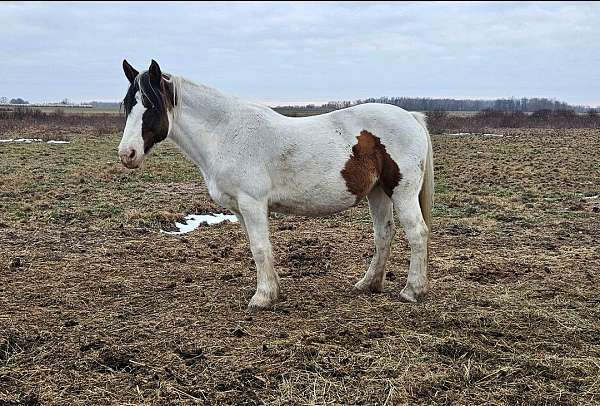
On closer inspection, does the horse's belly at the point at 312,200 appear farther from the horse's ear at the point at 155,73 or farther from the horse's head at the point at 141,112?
the horse's ear at the point at 155,73

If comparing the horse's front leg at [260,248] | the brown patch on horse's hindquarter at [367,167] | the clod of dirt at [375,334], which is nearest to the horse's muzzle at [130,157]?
the horse's front leg at [260,248]

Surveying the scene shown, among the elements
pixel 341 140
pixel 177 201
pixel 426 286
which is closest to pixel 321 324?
pixel 426 286

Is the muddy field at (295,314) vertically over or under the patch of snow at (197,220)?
under

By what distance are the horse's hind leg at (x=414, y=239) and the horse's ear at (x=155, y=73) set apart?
8.39 ft

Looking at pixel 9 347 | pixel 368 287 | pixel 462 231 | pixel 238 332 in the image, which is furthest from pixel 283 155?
pixel 462 231

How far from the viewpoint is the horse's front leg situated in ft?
16.4

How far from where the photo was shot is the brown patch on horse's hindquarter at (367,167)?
16.9ft

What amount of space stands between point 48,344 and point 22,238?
4228mm

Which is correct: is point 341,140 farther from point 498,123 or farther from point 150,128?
point 498,123

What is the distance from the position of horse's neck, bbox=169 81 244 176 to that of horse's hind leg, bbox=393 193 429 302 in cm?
187

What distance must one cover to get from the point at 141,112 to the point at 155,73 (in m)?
0.38

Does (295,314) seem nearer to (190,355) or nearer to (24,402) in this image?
(190,355)

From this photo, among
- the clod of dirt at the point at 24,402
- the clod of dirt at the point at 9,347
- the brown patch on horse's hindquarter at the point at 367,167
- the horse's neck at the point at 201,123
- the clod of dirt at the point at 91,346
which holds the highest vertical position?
the horse's neck at the point at 201,123

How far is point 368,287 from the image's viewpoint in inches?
228
